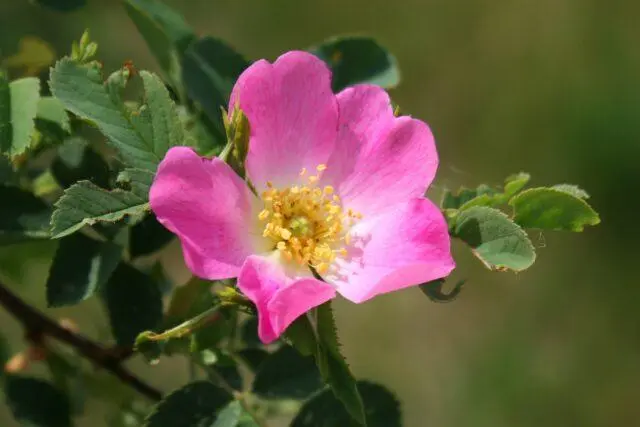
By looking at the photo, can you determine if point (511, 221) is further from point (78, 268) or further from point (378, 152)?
point (78, 268)

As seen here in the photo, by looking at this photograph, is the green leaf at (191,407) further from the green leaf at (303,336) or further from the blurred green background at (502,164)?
the blurred green background at (502,164)

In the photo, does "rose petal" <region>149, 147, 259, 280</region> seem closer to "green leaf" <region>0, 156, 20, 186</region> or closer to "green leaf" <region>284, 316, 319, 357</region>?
"green leaf" <region>284, 316, 319, 357</region>

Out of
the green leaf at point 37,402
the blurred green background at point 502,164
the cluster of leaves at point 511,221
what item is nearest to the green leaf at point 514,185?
the cluster of leaves at point 511,221

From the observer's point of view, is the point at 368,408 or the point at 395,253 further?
the point at 368,408

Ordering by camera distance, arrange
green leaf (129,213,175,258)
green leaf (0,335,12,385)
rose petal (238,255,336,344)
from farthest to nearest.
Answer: green leaf (0,335,12,385) → green leaf (129,213,175,258) → rose petal (238,255,336,344)

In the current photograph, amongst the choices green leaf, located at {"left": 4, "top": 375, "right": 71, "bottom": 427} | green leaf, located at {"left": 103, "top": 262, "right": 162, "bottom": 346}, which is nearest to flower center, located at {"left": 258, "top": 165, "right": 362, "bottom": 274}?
green leaf, located at {"left": 103, "top": 262, "right": 162, "bottom": 346}

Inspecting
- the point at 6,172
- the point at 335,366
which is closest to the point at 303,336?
the point at 335,366
